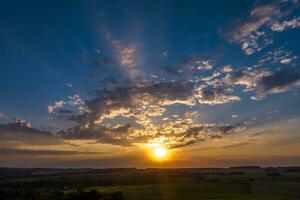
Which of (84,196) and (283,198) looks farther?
(283,198)

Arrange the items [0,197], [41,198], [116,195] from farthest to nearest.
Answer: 1. [0,197]
2. [41,198]
3. [116,195]

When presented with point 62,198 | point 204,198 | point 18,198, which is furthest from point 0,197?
point 204,198

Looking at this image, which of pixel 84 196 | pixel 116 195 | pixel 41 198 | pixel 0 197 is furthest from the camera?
pixel 0 197

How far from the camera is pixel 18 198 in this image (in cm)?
10069

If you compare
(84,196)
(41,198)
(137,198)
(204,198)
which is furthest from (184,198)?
(41,198)

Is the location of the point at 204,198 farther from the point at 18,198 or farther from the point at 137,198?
the point at 18,198

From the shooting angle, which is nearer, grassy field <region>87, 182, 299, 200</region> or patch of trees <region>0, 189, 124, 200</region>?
patch of trees <region>0, 189, 124, 200</region>

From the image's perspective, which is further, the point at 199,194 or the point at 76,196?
the point at 199,194

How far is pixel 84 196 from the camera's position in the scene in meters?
82.5

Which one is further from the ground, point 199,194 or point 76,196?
point 199,194

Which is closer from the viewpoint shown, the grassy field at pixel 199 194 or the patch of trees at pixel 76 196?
the patch of trees at pixel 76 196

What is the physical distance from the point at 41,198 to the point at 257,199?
55252mm

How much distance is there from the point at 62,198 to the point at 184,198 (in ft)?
Result: 112

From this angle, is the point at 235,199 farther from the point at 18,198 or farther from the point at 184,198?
the point at 18,198
